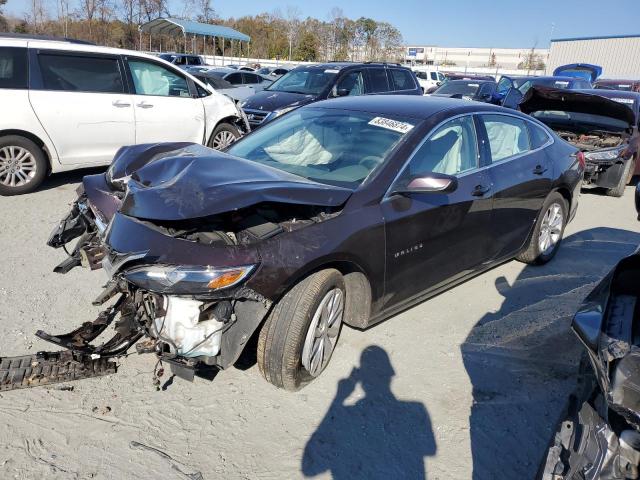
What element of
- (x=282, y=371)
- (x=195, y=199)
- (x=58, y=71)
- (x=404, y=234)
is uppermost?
(x=58, y=71)

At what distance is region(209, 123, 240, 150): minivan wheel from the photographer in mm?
8484

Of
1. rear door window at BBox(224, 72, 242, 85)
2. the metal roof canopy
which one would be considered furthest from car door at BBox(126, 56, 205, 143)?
the metal roof canopy

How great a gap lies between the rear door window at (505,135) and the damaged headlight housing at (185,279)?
2.62 metres

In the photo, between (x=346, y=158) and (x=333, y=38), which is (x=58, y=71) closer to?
(x=346, y=158)

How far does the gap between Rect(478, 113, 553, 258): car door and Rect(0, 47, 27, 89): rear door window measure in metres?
5.53

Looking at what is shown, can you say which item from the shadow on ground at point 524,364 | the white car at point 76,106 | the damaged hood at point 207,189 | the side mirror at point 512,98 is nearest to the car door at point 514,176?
the shadow on ground at point 524,364

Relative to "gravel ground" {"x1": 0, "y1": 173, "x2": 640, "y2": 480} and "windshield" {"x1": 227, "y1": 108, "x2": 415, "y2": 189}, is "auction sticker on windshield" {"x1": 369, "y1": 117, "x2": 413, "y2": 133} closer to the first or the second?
"windshield" {"x1": 227, "y1": 108, "x2": 415, "y2": 189}

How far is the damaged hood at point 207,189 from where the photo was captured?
263cm

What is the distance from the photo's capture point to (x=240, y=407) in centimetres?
293

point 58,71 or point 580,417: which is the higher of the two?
point 58,71

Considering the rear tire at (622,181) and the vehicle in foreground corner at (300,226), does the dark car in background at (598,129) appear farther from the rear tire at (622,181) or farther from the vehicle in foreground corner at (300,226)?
the vehicle in foreground corner at (300,226)

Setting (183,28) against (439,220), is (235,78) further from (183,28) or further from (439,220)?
(439,220)

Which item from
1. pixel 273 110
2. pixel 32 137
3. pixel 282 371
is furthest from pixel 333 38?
pixel 282 371

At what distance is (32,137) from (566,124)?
831 centimetres
